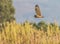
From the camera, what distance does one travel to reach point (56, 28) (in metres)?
11.2

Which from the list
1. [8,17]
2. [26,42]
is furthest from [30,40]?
[8,17]

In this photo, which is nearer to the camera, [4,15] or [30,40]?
[30,40]

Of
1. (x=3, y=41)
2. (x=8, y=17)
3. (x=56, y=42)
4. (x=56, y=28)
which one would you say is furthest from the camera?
(x=8, y=17)

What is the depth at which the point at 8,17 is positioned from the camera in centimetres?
3064

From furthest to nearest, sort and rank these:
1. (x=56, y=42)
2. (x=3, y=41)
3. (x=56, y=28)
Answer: (x=56, y=28) < (x=3, y=41) < (x=56, y=42)

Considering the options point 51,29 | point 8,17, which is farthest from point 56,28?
point 8,17

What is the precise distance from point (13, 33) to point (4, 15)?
20.1 m

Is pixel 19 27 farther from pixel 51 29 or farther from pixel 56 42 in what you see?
pixel 56 42

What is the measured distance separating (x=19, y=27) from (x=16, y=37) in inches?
54.4

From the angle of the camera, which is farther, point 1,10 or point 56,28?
point 1,10

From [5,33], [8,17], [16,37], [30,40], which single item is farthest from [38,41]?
[8,17]

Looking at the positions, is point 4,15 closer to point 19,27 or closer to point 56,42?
point 19,27

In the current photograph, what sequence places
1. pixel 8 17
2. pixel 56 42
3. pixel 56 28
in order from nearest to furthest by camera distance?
pixel 56 42 → pixel 56 28 → pixel 8 17

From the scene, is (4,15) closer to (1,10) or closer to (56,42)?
(1,10)
